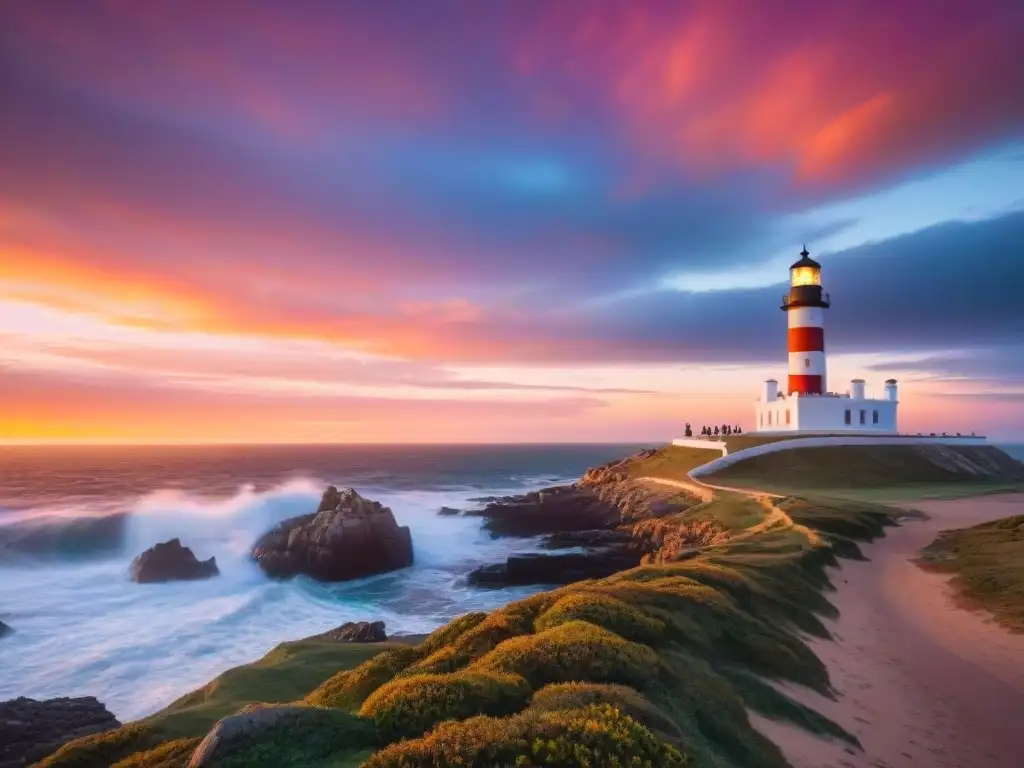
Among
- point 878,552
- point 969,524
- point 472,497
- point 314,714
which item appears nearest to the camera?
point 314,714

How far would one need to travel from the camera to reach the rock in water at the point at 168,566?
151ft

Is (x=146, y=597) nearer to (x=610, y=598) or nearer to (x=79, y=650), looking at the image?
(x=79, y=650)

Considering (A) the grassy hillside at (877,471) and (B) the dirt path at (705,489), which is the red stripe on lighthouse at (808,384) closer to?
(A) the grassy hillside at (877,471)

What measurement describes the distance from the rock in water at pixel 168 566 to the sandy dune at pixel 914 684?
143ft

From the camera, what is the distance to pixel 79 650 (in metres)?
31.8

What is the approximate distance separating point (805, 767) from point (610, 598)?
4237 mm

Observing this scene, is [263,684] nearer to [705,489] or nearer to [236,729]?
[236,729]

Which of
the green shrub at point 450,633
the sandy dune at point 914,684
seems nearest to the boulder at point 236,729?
the green shrub at point 450,633

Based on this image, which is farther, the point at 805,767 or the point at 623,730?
the point at 805,767

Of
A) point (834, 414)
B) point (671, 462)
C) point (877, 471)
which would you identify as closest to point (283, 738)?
point (877, 471)

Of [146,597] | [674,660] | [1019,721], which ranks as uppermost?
[674,660]

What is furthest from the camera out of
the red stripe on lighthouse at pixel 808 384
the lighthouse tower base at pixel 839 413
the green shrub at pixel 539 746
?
the red stripe on lighthouse at pixel 808 384

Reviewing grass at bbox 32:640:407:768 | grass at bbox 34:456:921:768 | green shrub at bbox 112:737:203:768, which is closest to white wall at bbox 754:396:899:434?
grass at bbox 34:456:921:768

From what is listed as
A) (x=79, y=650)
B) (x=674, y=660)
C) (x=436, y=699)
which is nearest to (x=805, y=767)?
(x=674, y=660)
